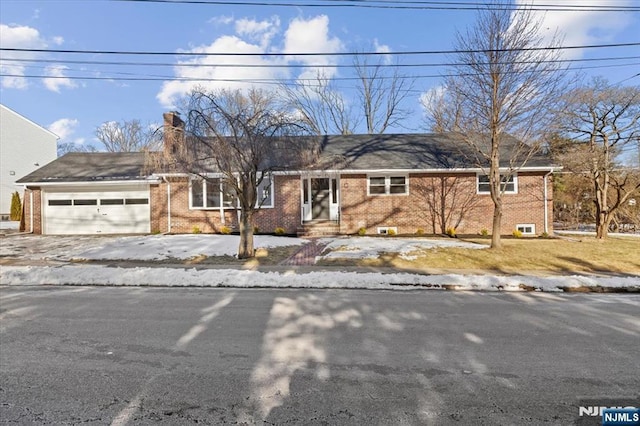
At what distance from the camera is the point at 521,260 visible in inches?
424

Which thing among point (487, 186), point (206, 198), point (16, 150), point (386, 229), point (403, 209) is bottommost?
point (386, 229)

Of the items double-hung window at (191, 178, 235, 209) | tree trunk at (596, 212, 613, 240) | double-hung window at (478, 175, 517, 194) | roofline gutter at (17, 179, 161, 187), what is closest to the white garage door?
roofline gutter at (17, 179, 161, 187)

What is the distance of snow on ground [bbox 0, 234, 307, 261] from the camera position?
12.0 m

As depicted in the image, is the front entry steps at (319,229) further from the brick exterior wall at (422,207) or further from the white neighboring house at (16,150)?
the white neighboring house at (16,150)

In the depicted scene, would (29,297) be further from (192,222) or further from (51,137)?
(51,137)

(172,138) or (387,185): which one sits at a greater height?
(172,138)

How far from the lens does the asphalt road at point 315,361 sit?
2.92 meters

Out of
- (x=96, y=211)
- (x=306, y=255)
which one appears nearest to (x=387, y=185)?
(x=306, y=255)

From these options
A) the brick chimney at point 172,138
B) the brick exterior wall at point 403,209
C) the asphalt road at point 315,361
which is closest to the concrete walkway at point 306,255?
the brick exterior wall at point 403,209

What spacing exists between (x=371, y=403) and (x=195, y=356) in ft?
6.95

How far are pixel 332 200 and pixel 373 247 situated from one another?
538cm

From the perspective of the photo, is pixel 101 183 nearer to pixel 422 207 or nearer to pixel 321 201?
pixel 321 201

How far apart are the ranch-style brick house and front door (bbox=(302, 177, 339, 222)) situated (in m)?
0.05

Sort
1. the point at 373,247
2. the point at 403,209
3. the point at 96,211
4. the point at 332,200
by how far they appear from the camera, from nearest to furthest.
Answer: the point at 373,247, the point at 403,209, the point at 332,200, the point at 96,211
